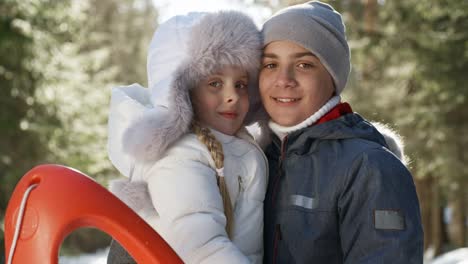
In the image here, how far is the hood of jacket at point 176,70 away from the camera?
2459 mm

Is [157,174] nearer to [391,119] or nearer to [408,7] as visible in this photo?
[408,7]

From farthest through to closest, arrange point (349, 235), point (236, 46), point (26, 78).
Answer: point (26, 78), point (236, 46), point (349, 235)

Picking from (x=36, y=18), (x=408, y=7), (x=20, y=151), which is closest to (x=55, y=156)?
(x=20, y=151)

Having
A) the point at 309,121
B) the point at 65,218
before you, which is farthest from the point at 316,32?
the point at 65,218

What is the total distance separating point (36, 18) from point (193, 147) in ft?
24.2

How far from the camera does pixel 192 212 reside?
2.20 m

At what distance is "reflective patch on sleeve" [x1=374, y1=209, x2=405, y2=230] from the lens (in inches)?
86.1

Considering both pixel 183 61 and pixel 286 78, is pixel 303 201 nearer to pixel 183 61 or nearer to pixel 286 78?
pixel 286 78

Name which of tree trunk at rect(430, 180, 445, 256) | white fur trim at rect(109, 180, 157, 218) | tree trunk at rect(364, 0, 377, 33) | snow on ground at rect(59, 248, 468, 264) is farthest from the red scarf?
tree trunk at rect(430, 180, 445, 256)

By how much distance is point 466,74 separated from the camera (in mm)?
9117

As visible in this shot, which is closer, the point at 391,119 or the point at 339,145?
the point at 339,145

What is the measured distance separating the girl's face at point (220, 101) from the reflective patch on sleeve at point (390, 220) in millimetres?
751

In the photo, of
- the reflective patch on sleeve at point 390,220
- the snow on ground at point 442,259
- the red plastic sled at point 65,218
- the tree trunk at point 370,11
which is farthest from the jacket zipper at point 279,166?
the tree trunk at point 370,11

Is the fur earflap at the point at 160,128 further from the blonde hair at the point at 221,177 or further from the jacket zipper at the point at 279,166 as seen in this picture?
the jacket zipper at the point at 279,166
